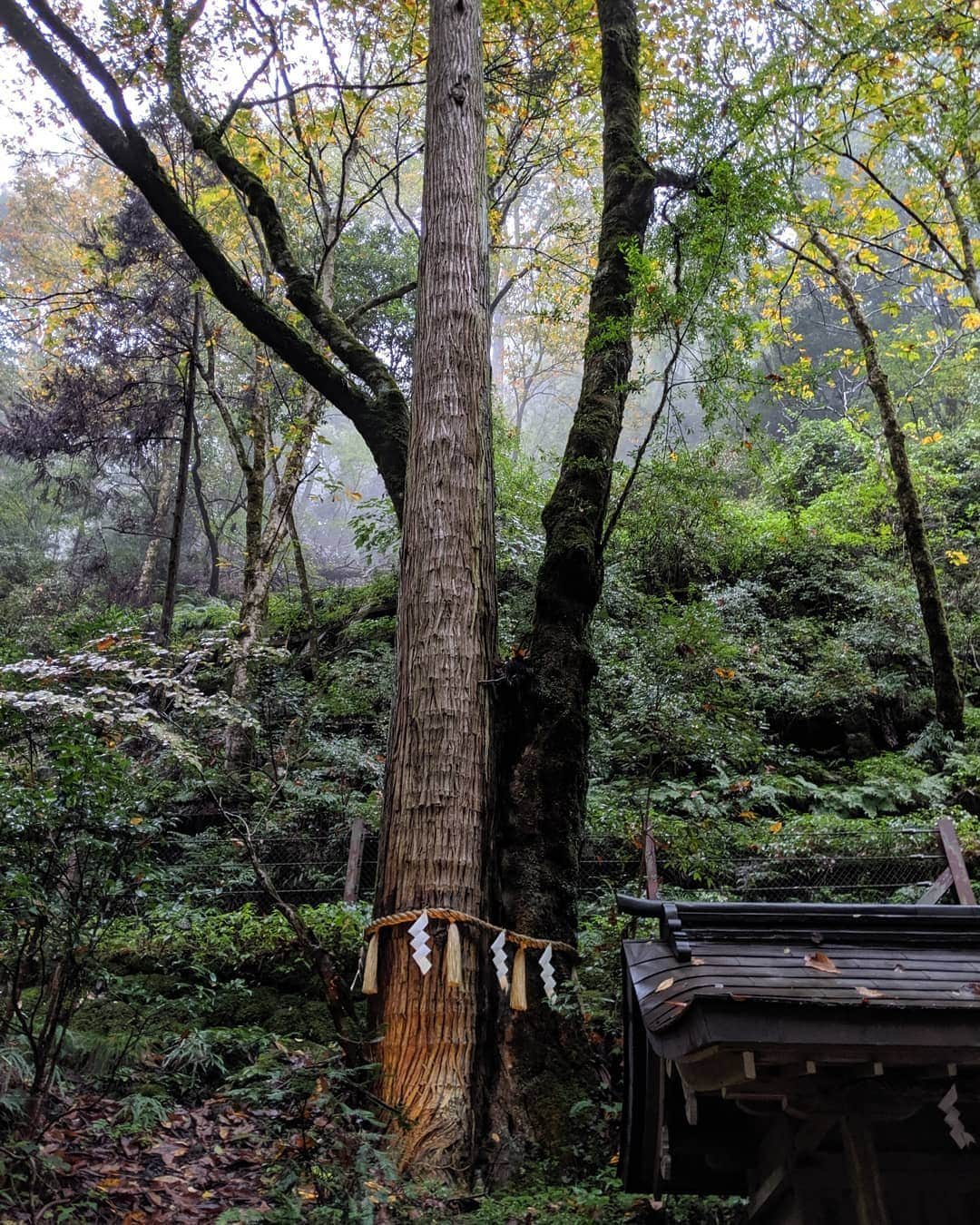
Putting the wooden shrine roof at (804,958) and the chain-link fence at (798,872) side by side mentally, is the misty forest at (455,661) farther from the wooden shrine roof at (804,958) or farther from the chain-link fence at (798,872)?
the wooden shrine roof at (804,958)

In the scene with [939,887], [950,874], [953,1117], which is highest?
[950,874]

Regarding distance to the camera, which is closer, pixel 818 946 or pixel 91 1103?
pixel 818 946

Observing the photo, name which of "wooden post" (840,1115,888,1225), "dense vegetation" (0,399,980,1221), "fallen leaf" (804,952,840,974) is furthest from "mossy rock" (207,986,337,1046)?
"fallen leaf" (804,952,840,974)

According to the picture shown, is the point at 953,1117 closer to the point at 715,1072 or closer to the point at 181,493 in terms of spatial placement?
the point at 715,1072

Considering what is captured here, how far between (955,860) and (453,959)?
5.59m

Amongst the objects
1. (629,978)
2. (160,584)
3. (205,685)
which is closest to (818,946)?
(629,978)

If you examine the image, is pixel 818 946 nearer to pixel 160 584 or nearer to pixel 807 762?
pixel 807 762

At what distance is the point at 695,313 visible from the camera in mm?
5652

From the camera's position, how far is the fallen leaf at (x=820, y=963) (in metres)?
2.50

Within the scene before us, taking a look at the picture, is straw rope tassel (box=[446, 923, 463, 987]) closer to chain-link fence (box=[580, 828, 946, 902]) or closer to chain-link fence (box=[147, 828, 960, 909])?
chain-link fence (box=[147, 828, 960, 909])

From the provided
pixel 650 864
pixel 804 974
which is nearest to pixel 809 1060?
pixel 804 974

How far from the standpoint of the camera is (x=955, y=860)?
23.0 ft

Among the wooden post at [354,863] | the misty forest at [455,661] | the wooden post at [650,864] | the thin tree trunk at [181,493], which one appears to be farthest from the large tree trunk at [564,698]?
the thin tree trunk at [181,493]

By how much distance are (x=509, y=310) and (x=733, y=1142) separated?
29782 millimetres
